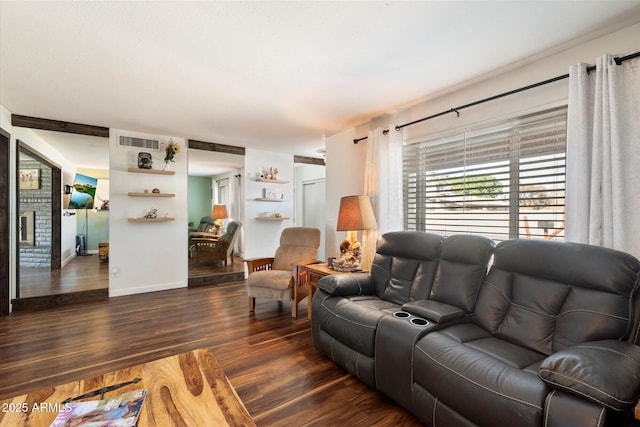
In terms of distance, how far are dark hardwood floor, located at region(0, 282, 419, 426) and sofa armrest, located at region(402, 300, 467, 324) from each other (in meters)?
0.60

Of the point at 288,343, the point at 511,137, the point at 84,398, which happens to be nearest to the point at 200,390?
the point at 84,398

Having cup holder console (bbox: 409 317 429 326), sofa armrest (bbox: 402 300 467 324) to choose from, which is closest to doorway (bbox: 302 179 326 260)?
sofa armrest (bbox: 402 300 467 324)

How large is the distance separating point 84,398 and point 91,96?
9.42 feet

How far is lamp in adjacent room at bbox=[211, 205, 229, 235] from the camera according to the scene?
522 cm

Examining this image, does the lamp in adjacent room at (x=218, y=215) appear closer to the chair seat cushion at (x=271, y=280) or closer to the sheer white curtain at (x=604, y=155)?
the chair seat cushion at (x=271, y=280)

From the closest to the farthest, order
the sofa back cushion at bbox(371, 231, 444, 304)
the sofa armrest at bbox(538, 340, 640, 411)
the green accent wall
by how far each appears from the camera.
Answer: the sofa armrest at bbox(538, 340, 640, 411), the sofa back cushion at bbox(371, 231, 444, 304), the green accent wall

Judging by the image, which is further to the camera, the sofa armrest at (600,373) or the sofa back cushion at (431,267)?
the sofa back cushion at (431,267)

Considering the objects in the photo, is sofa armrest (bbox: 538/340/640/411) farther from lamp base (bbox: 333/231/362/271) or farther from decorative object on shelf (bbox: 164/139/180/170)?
decorative object on shelf (bbox: 164/139/180/170)

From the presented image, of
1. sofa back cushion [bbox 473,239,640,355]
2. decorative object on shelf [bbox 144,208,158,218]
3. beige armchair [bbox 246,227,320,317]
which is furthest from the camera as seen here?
decorative object on shelf [bbox 144,208,158,218]

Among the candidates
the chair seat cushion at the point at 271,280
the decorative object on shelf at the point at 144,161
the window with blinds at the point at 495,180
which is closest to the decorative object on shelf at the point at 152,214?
the decorative object on shelf at the point at 144,161

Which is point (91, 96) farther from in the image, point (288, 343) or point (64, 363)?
point (288, 343)

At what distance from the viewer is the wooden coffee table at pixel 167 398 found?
44.5 inches

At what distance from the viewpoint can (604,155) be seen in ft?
5.59

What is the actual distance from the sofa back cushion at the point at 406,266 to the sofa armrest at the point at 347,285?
9 cm
